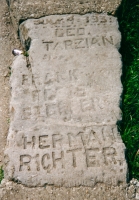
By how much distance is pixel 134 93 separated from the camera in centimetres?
266

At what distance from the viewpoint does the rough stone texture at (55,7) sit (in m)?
3.02

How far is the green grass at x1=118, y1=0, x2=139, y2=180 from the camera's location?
7.72 ft

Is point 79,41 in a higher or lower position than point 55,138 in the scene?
higher

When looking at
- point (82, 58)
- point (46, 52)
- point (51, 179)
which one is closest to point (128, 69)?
point (82, 58)

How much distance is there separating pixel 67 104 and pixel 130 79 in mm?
759

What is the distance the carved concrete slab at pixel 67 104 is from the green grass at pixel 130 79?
136 millimetres

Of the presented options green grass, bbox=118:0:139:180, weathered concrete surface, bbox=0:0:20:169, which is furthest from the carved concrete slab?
weathered concrete surface, bbox=0:0:20:169

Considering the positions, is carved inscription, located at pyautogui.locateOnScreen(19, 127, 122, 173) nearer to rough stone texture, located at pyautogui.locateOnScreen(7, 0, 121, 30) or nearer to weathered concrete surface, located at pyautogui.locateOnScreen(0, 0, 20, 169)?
weathered concrete surface, located at pyautogui.locateOnScreen(0, 0, 20, 169)

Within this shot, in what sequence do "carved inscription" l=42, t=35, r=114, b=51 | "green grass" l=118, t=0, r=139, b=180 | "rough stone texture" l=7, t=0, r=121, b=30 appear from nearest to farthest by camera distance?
1. "green grass" l=118, t=0, r=139, b=180
2. "carved inscription" l=42, t=35, r=114, b=51
3. "rough stone texture" l=7, t=0, r=121, b=30

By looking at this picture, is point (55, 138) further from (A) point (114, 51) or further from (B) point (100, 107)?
(A) point (114, 51)

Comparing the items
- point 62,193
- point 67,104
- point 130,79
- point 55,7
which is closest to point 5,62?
point 55,7

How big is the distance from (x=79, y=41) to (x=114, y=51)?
0.38 meters

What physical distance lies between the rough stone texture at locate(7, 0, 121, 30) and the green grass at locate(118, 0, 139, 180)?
0.20m

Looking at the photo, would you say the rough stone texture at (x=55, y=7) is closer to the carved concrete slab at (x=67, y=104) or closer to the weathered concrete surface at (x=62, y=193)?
the carved concrete slab at (x=67, y=104)
